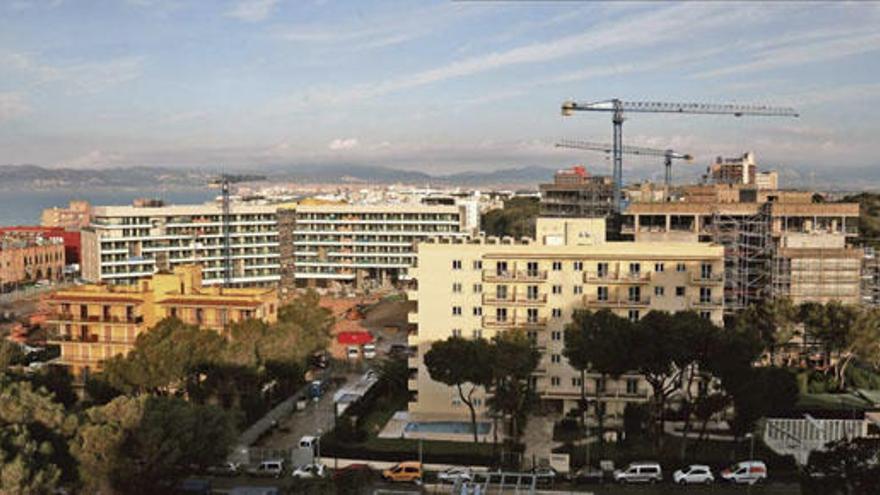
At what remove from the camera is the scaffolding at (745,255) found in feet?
182

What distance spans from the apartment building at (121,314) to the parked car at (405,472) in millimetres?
17129

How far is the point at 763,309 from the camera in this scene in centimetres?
4600

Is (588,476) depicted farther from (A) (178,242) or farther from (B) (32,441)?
(A) (178,242)

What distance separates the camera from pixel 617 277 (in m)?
39.8

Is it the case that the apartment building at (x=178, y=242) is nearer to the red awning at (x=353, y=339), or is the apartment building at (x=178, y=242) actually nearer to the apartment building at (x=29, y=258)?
the apartment building at (x=29, y=258)

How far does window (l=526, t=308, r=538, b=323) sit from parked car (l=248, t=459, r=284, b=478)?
46.2 feet

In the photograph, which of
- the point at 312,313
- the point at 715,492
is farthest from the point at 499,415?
the point at 312,313

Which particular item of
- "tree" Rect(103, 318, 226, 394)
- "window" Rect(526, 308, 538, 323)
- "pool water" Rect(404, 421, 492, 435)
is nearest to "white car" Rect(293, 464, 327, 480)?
"pool water" Rect(404, 421, 492, 435)

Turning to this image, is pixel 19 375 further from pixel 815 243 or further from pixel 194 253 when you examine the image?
pixel 194 253

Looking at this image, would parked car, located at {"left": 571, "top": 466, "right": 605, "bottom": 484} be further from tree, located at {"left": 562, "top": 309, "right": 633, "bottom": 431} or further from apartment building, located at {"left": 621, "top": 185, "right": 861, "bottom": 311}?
apartment building, located at {"left": 621, "top": 185, "right": 861, "bottom": 311}

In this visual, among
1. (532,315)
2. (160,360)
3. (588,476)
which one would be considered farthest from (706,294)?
(160,360)

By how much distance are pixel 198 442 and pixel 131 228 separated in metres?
63.3

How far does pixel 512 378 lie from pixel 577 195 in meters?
71.2

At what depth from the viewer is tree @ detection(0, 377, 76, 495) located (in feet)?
71.1
